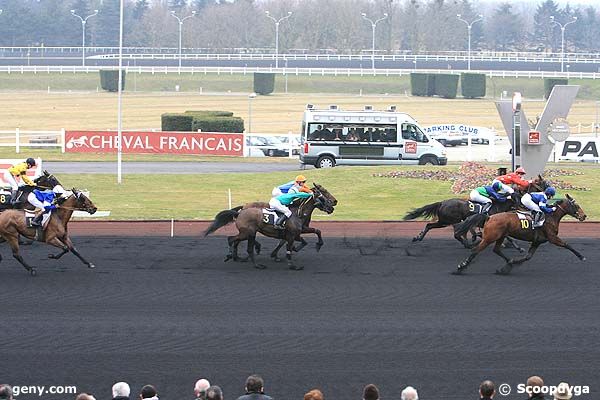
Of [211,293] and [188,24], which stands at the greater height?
[188,24]

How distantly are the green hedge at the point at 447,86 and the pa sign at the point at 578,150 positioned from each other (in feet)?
139

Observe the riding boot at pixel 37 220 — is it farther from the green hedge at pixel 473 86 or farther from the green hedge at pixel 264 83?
the green hedge at pixel 264 83

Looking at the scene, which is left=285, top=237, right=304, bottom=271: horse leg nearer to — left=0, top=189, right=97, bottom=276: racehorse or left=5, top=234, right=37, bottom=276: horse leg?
left=0, top=189, right=97, bottom=276: racehorse

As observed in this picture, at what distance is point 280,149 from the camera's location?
44.4 meters

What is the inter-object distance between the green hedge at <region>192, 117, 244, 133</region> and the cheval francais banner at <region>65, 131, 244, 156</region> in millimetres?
1814

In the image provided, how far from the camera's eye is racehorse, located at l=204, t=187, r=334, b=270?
17781 millimetres

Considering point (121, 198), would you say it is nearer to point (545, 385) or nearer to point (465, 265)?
point (465, 265)

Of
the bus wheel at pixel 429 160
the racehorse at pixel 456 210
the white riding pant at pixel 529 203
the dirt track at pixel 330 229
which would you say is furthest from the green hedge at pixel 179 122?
the white riding pant at pixel 529 203

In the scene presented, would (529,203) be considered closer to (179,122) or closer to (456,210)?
(456,210)

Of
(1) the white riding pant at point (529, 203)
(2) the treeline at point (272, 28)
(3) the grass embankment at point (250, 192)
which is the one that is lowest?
(3) the grass embankment at point (250, 192)

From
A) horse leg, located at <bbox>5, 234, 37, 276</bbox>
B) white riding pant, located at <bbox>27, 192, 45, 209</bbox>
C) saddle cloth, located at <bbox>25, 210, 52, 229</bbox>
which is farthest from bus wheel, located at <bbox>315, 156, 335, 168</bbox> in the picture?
horse leg, located at <bbox>5, 234, 37, 276</bbox>

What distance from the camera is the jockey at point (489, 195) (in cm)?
1889

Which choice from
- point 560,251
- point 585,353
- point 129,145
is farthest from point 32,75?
point 585,353

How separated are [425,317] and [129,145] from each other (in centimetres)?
3044
